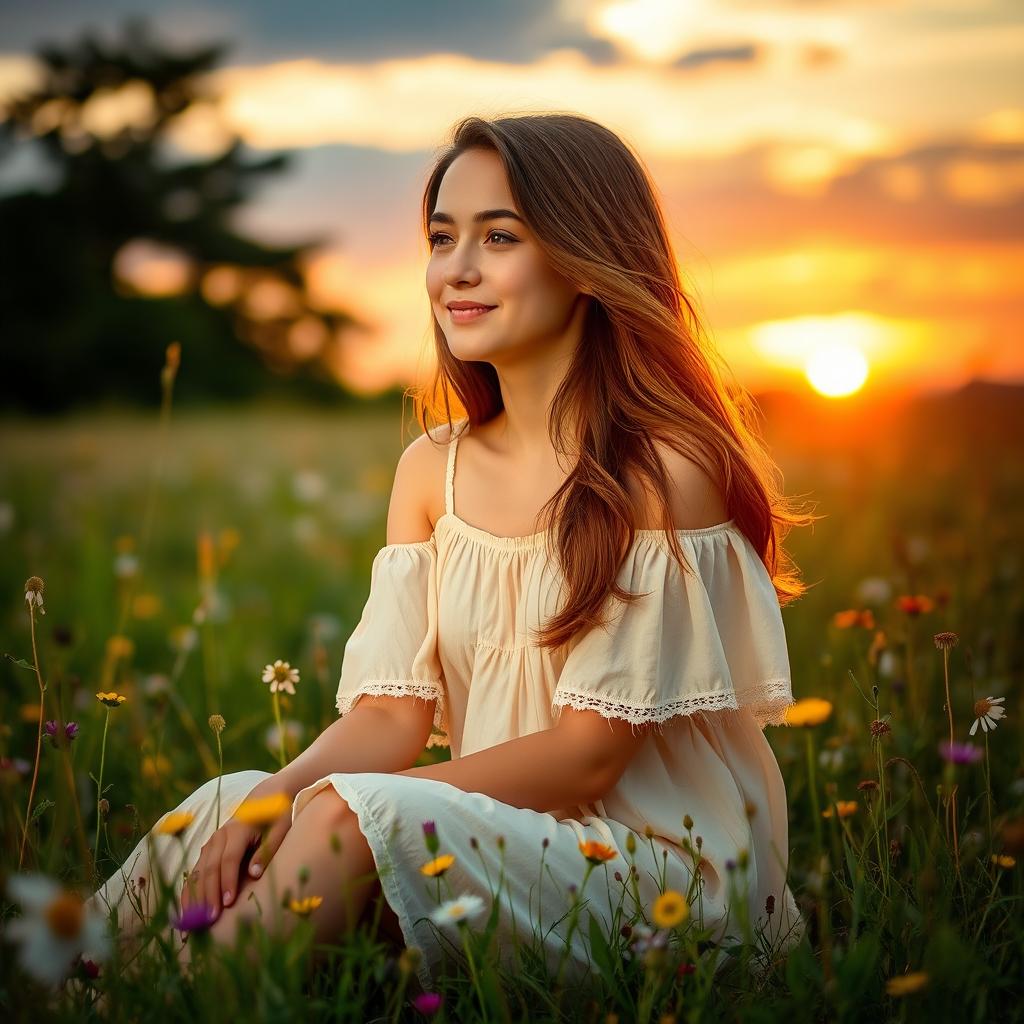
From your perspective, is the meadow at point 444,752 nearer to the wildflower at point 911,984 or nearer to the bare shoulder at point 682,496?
the wildflower at point 911,984

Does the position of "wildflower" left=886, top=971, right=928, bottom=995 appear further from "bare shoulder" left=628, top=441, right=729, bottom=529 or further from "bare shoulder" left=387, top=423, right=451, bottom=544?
"bare shoulder" left=387, top=423, right=451, bottom=544

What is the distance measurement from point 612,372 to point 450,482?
41 cm

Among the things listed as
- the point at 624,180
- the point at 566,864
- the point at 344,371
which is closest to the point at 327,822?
the point at 566,864

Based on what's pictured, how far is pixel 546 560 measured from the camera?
207 cm

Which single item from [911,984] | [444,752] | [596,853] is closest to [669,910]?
[596,853]

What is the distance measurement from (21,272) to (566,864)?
66.1 ft

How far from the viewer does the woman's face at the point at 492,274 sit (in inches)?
82.3

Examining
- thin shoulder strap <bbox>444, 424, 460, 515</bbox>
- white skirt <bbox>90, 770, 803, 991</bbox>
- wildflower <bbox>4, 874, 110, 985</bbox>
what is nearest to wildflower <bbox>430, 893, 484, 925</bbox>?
white skirt <bbox>90, 770, 803, 991</bbox>

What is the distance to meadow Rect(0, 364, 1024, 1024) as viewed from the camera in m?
1.44


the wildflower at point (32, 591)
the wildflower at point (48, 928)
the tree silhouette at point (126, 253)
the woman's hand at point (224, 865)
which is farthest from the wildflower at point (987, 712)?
the tree silhouette at point (126, 253)

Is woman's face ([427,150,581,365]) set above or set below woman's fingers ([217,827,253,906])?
above

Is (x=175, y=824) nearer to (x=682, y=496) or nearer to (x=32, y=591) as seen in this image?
(x=32, y=591)

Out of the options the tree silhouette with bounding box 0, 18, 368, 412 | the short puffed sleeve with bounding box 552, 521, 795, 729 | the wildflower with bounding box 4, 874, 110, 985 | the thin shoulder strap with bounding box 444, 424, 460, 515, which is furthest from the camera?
the tree silhouette with bounding box 0, 18, 368, 412

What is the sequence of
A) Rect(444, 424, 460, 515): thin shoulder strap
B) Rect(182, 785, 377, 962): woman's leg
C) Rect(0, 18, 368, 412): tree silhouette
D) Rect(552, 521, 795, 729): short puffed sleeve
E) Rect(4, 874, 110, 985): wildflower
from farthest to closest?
Rect(0, 18, 368, 412): tree silhouette → Rect(444, 424, 460, 515): thin shoulder strap → Rect(552, 521, 795, 729): short puffed sleeve → Rect(182, 785, 377, 962): woman's leg → Rect(4, 874, 110, 985): wildflower
